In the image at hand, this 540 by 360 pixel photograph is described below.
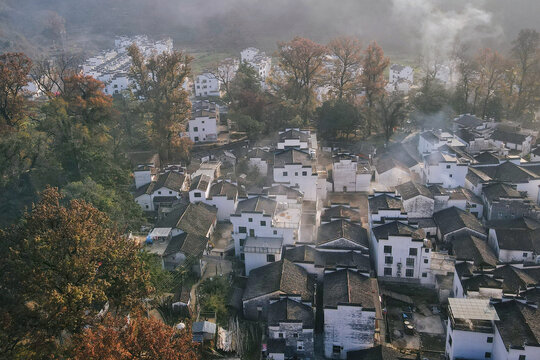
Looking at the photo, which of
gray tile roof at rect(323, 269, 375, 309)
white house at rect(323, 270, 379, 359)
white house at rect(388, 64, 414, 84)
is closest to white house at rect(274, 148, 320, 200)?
gray tile roof at rect(323, 269, 375, 309)

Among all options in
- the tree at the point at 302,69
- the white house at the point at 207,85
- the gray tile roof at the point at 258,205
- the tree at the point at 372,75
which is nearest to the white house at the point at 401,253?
the gray tile roof at the point at 258,205

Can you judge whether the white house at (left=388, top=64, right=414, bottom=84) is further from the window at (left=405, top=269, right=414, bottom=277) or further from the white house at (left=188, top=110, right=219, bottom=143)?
the window at (left=405, top=269, right=414, bottom=277)

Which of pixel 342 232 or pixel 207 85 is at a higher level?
pixel 207 85

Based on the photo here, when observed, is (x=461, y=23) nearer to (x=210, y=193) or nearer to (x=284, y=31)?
(x=284, y=31)

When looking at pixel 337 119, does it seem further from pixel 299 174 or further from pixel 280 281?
pixel 280 281

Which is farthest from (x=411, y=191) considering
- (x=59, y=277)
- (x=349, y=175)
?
(x=59, y=277)

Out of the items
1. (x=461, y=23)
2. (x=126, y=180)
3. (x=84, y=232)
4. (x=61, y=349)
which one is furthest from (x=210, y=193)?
(x=461, y=23)
